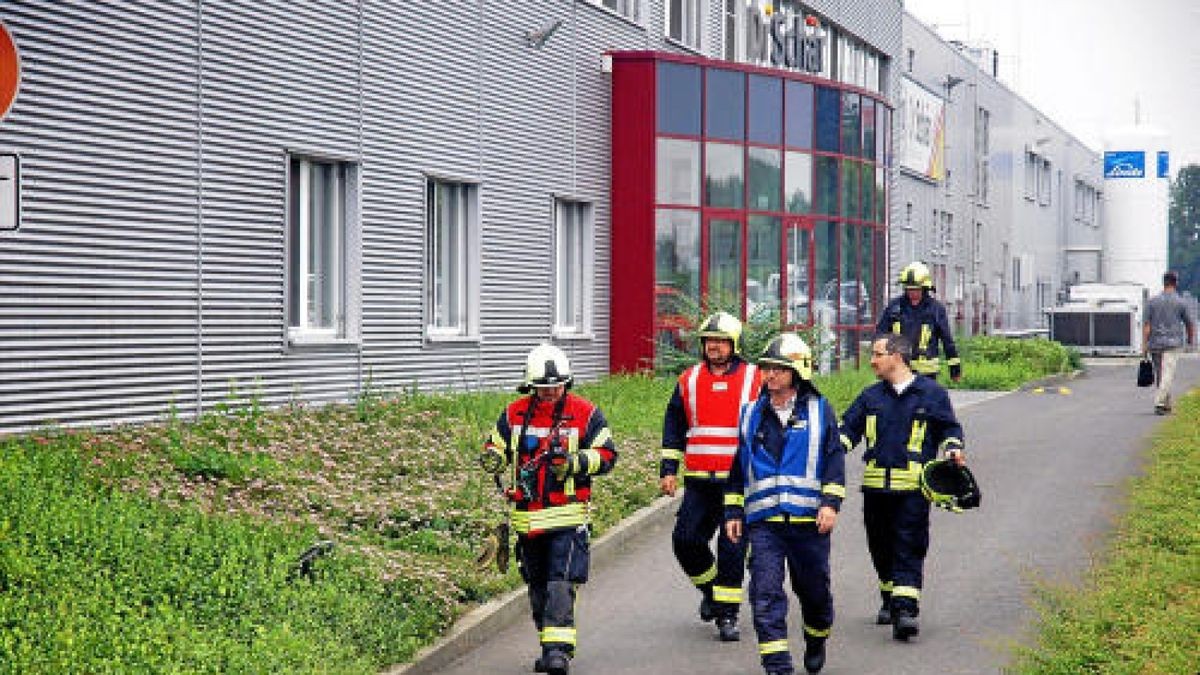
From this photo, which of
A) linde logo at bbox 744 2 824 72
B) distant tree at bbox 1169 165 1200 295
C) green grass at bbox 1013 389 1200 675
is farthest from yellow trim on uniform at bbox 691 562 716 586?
distant tree at bbox 1169 165 1200 295

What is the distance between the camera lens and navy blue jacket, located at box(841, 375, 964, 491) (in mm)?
10023

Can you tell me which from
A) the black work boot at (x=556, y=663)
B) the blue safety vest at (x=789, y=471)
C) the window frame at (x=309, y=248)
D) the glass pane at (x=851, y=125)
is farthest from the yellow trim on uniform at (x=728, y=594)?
the glass pane at (x=851, y=125)

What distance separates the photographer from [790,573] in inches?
351

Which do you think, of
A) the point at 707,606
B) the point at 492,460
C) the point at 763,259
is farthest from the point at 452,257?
the point at 492,460

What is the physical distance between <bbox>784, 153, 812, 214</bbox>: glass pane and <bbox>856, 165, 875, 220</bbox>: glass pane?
242 cm

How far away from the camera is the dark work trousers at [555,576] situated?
8938mm

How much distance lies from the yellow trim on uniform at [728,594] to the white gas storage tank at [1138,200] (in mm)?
62134

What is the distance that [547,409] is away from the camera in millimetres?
9180

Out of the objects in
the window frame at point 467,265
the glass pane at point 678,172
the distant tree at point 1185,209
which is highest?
the distant tree at point 1185,209

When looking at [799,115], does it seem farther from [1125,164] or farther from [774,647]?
[1125,164]

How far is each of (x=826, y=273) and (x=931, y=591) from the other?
19503mm

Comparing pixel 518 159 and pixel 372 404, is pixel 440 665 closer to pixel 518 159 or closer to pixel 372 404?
pixel 372 404

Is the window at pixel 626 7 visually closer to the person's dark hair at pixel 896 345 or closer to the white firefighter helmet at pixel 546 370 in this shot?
the person's dark hair at pixel 896 345

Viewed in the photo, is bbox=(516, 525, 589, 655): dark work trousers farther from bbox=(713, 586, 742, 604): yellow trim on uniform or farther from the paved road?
bbox=(713, 586, 742, 604): yellow trim on uniform
